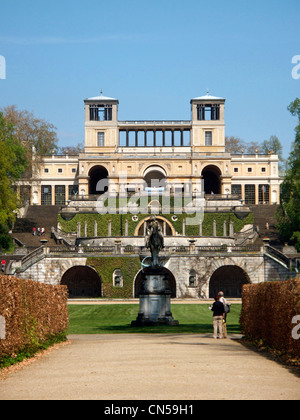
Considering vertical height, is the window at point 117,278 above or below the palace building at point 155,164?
below

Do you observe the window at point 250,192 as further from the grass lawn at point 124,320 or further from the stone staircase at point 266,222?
the grass lawn at point 124,320

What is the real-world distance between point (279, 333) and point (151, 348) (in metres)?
3.96

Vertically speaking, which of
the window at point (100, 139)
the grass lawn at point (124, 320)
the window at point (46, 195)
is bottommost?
the grass lawn at point (124, 320)

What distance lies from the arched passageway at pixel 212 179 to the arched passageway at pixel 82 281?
33.9 metres

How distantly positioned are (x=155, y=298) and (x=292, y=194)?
Result: 36.1 meters

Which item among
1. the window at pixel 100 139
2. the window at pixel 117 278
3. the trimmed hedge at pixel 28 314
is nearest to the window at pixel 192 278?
the window at pixel 117 278

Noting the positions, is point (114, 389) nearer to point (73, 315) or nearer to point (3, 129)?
point (73, 315)

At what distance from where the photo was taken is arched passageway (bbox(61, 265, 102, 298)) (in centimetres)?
6500

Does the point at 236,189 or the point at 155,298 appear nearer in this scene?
the point at 155,298

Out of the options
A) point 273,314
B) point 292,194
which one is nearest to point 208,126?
point 292,194

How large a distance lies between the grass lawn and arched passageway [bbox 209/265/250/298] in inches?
642

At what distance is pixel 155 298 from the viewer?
102ft

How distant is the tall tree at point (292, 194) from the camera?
→ 2393 inches

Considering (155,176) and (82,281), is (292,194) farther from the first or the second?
(155,176)
